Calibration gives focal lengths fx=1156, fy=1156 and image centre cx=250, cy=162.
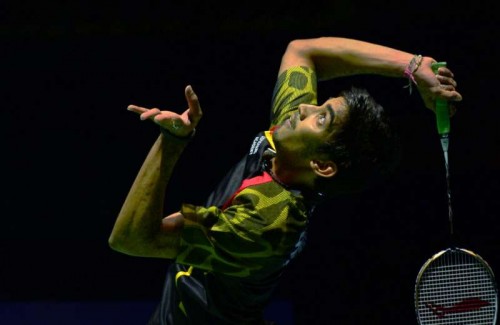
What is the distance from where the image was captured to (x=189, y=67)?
4477mm

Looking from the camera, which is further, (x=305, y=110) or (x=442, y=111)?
(x=442, y=111)

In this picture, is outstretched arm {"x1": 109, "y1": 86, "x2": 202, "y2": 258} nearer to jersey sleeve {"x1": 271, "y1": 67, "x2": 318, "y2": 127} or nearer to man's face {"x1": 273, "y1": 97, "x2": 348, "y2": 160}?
man's face {"x1": 273, "y1": 97, "x2": 348, "y2": 160}

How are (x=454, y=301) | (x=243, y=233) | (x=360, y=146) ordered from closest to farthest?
(x=243, y=233)
(x=360, y=146)
(x=454, y=301)

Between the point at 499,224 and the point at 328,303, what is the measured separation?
73cm

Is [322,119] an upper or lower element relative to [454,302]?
upper

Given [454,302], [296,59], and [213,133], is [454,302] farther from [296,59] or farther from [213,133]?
[213,133]

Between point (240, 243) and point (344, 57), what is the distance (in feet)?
2.54

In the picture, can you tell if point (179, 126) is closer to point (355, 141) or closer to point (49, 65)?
point (355, 141)

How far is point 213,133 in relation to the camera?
448cm

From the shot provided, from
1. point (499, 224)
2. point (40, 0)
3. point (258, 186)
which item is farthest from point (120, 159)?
point (258, 186)

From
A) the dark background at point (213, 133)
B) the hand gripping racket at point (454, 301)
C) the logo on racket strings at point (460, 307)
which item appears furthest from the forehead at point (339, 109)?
the dark background at point (213, 133)

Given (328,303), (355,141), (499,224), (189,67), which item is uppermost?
(189,67)

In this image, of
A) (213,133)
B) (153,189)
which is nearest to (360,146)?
(153,189)

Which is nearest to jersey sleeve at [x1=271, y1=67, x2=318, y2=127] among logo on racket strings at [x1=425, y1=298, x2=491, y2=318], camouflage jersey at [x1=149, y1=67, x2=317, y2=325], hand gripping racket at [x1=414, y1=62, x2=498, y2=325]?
camouflage jersey at [x1=149, y1=67, x2=317, y2=325]
